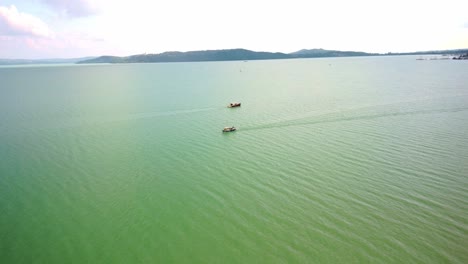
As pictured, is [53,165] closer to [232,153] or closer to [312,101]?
[232,153]

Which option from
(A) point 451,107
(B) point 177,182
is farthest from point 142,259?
(A) point 451,107

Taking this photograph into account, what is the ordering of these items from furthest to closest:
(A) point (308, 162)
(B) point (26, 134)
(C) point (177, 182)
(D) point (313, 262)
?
1. (B) point (26, 134)
2. (A) point (308, 162)
3. (C) point (177, 182)
4. (D) point (313, 262)

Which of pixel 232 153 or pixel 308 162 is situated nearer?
pixel 308 162

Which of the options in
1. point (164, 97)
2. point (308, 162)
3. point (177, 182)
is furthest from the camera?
point (164, 97)

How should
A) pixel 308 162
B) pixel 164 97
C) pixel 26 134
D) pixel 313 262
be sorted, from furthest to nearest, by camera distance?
pixel 164 97, pixel 26 134, pixel 308 162, pixel 313 262

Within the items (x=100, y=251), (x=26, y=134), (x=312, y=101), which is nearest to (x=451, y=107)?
(x=312, y=101)

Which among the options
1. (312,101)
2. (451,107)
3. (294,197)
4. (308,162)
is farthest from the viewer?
(312,101)

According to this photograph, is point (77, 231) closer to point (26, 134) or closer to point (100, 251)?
point (100, 251)
